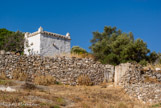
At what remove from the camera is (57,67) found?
1377 centimetres

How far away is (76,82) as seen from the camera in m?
14.1

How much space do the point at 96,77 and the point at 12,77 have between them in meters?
5.72

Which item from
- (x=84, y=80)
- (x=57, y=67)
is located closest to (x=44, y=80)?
(x=57, y=67)

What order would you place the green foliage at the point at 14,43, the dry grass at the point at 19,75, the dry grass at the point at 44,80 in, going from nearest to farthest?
the dry grass at the point at 19,75 < the dry grass at the point at 44,80 < the green foliage at the point at 14,43

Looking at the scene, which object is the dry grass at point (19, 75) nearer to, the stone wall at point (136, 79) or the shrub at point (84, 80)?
the shrub at point (84, 80)

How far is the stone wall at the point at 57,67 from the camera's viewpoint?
41.5ft

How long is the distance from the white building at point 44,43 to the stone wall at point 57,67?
11.6 metres

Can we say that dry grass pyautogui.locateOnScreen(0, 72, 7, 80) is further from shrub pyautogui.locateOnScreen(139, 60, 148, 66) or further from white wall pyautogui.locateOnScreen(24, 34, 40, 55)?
white wall pyautogui.locateOnScreen(24, 34, 40, 55)

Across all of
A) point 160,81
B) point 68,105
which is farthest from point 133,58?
point 68,105

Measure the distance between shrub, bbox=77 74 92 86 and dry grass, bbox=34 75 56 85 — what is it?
5.89 ft

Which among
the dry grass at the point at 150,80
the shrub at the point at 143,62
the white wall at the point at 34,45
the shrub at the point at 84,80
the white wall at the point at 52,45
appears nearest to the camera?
the dry grass at the point at 150,80

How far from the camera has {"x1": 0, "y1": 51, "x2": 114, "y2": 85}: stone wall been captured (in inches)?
498

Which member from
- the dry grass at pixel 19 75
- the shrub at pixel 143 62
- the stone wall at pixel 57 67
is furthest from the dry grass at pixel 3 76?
the shrub at pixel 143 62

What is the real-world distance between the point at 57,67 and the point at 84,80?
2.05 metres
